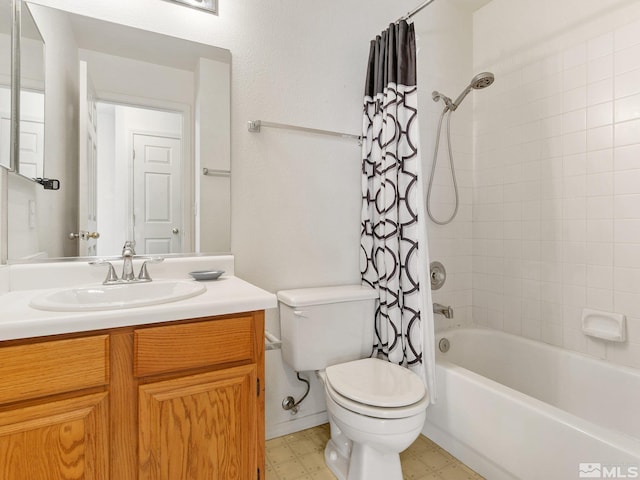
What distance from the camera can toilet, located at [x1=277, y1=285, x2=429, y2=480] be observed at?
120 cm

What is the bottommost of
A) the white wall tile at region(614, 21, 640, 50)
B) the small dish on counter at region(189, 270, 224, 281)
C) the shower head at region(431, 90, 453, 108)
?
the small dish on counter at region(189, 270, 224, 281)

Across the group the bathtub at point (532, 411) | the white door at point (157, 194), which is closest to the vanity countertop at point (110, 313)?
the white door at point (157, 194)

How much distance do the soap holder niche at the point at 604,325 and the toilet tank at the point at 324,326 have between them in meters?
1.08

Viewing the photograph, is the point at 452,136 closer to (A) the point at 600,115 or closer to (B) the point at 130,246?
(A) the point at 600,115

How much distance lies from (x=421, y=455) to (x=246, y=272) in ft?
3.92

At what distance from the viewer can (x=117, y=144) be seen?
139 centimetres

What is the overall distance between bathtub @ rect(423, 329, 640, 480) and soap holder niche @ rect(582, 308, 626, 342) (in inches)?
5.0

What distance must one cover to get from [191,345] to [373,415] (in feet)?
2.20

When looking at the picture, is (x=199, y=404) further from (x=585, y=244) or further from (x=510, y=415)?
(x=585, y=244)

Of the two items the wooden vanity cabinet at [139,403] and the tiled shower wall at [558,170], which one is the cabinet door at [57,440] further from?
the tiled shower wall at [558,170]

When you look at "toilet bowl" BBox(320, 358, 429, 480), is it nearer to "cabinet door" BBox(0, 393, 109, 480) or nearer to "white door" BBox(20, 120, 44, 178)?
"cabinet door" BBox(0, 393, 109, 480)

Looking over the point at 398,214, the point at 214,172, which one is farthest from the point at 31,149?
the point at 398,214

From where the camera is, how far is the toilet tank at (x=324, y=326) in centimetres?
154

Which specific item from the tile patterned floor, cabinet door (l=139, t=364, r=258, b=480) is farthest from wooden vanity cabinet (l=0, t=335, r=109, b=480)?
the tile patterned floor
